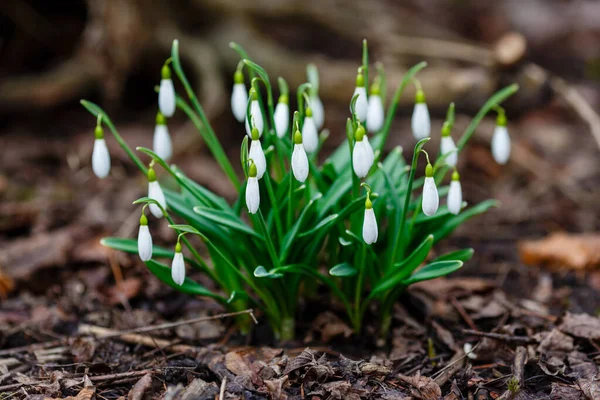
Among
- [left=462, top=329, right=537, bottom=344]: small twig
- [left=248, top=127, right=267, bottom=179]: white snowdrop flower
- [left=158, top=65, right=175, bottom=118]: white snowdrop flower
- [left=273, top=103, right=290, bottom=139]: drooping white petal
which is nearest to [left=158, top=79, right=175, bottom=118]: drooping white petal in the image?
[left=158, top=65, right=175, bottom=118]: white snowdrop flower

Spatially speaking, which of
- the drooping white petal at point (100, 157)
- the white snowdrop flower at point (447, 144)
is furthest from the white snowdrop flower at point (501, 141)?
the drooping white petal at point (100, 157)

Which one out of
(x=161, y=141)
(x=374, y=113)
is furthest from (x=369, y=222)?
(x=161, y=141)

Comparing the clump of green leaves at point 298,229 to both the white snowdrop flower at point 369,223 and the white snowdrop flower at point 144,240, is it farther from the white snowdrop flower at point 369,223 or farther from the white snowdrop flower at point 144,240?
the white snowdrop flower at point 369,223

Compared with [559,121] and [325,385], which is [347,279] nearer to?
[325,385]

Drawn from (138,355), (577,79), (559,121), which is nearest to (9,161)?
(138,355)

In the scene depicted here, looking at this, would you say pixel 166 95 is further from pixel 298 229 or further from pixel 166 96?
pixel 298 229
